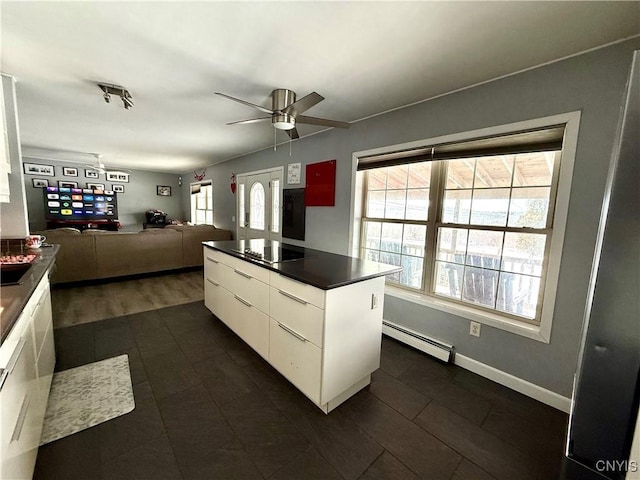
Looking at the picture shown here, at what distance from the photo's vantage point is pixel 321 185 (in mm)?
3305

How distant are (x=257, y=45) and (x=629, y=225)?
1.90m

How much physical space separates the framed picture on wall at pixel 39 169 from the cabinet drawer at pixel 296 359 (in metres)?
8.23

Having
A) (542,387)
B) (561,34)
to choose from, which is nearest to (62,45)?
(561,34)

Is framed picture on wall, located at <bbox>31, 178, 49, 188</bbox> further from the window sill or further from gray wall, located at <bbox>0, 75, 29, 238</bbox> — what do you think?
the window sill

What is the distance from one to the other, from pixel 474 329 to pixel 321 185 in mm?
2260

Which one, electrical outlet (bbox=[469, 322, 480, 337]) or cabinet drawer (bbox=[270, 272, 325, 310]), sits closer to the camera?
cabinet drawer (bbox=[270, 272, 325, 310])

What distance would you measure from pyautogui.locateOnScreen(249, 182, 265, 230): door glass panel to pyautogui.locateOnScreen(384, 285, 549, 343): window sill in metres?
2.82

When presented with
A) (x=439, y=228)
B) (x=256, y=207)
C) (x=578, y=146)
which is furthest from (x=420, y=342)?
(x=256, y=207)

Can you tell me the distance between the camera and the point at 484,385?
1.93 meters

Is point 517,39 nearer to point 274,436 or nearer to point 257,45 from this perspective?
point 257,45

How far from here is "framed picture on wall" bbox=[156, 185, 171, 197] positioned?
7939 millimetres

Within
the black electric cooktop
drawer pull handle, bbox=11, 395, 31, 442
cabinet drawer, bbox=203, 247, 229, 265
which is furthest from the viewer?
cabinet drawer, bbox=203, 247, 229, 265

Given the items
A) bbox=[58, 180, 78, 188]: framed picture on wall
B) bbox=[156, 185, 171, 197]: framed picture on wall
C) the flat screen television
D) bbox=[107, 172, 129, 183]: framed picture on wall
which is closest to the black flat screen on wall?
bbox=[156, 185, 171, 197]: framed picture on wall

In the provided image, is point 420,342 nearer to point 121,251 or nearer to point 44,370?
point 44,370
